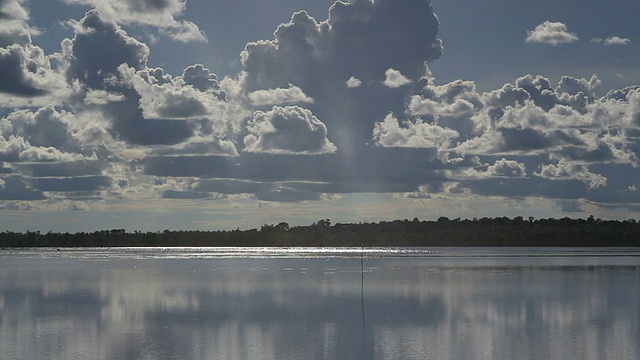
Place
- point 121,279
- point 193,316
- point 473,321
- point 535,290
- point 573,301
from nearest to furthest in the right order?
point 473,321 < point 193,316 < point 573,301 < point 535,290 < point 121,279

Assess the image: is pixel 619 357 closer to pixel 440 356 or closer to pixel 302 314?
pixel 440 356

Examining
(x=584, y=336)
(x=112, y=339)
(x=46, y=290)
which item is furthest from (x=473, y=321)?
(x=46, y=290)

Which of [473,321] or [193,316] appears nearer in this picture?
[473,321]

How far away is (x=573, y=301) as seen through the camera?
73.9 metres

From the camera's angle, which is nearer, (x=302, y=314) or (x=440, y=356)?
(x=440, y=356)

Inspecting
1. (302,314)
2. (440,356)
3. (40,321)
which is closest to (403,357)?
(440,356)

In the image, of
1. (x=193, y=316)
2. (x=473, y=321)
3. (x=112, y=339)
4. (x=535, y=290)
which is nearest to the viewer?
(x=112, y=339)

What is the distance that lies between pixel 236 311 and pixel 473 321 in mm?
18497

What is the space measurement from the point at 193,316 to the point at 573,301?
32.7 meters

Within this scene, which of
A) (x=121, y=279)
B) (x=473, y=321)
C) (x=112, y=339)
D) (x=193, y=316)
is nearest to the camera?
(x=112, y=339)

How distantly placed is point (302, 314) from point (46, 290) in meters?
39.0

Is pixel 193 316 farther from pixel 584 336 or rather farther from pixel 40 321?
pixel 584 336

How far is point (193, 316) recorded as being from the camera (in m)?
62.7

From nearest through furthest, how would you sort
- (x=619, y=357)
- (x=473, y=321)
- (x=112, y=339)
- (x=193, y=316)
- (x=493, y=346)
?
(x=619, y=357), (x=493, y=346), (x=112, y=339), (x=473, y=321), (x=193, y=316)
